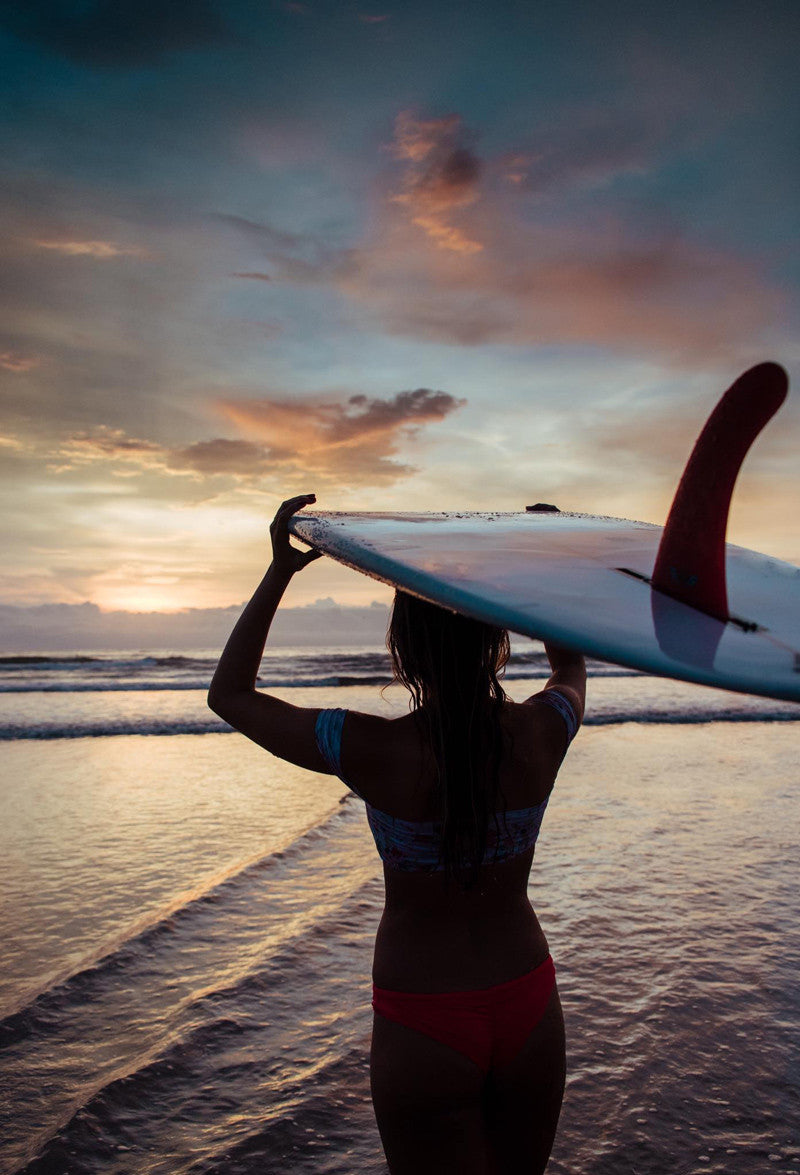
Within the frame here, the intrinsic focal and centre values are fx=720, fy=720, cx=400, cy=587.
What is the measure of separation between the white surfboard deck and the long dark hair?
13cm

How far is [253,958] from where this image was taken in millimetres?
3879

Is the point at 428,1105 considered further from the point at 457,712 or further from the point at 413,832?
the point at 457,712

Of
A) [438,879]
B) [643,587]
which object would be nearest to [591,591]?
[643,587]

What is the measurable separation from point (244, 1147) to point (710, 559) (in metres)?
2.59

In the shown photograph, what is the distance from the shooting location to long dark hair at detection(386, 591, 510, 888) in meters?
1.48

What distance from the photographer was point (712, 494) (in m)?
1.23

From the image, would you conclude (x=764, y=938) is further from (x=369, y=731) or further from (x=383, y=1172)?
(x=369, y=731)

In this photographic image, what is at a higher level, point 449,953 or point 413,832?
point 413,832

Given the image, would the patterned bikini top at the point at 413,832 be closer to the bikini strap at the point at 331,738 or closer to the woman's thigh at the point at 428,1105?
the bikini strap at the point at 331,738

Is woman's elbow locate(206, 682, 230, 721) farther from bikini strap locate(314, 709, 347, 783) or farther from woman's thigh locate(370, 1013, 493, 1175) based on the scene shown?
woman's thigh locate(370, 1013, 493, 1175)

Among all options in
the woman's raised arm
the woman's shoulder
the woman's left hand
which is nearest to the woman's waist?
the woman's shoulder

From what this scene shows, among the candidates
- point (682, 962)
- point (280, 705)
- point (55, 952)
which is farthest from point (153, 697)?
point (280, 705)

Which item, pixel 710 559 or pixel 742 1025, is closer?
pixel 710 559

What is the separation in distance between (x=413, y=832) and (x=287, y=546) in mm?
757
